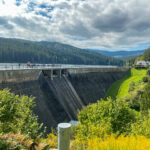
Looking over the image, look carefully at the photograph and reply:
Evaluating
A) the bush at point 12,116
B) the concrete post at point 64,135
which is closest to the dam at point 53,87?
the bush at point 12,116

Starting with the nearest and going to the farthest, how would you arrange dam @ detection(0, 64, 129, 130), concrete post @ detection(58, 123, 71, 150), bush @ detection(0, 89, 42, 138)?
concrete post @ detection(58, 123, 71, 150) < bush @ detection(0, 89, 42, 138) < dam @ detection(0, 64, 129, 130)

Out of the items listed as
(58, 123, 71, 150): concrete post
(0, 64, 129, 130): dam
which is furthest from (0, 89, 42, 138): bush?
(0, 64, 129, 130): dam

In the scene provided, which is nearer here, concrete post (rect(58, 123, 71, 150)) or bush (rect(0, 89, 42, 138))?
concrete post (rect(58, 123, 71, 150))

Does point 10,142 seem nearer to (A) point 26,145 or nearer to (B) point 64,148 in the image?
(A) point 26,145

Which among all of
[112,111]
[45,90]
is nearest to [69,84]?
[45,90]

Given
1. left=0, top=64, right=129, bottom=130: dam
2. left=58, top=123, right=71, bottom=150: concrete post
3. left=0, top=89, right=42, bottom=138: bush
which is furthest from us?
left=0, top=64, right=129, bottom=130: dam

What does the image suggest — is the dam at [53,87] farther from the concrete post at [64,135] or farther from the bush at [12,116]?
the concrete post at [64,135]

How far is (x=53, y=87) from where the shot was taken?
35.1m

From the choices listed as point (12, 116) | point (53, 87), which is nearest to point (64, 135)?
point (12, 116)

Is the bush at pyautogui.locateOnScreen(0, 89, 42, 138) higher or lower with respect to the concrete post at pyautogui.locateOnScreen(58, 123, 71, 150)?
lower

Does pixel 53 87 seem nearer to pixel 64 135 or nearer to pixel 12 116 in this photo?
pixel 12 116

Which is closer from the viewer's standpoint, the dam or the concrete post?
the concrete post

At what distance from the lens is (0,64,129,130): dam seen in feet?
82.4

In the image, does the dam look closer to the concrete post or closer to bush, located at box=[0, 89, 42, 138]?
bush, located at box=[0, 89, 42, 138]
